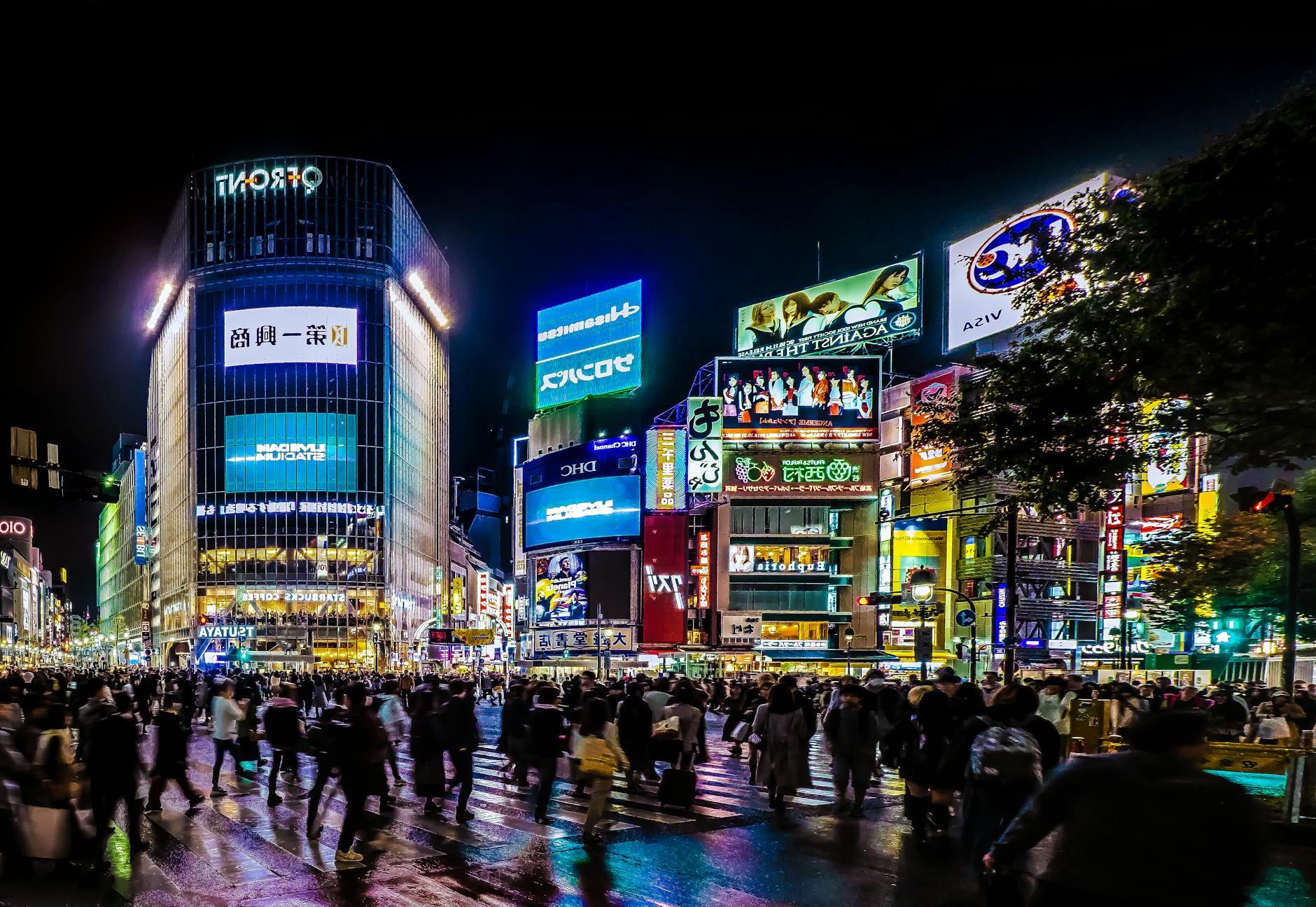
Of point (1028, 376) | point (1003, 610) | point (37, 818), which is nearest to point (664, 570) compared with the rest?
point (1003, 610)

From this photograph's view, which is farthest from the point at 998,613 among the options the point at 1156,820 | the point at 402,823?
the point at 1156,820

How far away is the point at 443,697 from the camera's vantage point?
642 inches

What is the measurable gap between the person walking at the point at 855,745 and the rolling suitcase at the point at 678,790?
179cm

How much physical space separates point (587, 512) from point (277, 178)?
159 ft

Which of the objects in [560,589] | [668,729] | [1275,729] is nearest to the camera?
[668,729]

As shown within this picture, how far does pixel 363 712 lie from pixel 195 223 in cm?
10626

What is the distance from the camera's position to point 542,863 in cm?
995

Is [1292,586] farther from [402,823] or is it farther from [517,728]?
[402,823]

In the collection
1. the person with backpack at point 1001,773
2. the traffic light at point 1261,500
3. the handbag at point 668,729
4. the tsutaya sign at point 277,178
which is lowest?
the handbag at point 668,729

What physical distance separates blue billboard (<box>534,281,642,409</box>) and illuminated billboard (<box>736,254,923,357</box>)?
9.67m

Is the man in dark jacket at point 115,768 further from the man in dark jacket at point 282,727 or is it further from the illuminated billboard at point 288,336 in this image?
the illuminated billboard at point 288,336

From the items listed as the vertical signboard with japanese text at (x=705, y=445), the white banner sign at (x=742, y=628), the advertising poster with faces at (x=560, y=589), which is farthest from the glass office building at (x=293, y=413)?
the white banner sign at (x=742, y=628)

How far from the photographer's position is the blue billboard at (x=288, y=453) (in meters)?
100

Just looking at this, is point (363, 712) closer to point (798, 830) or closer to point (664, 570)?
point (798, 830)
